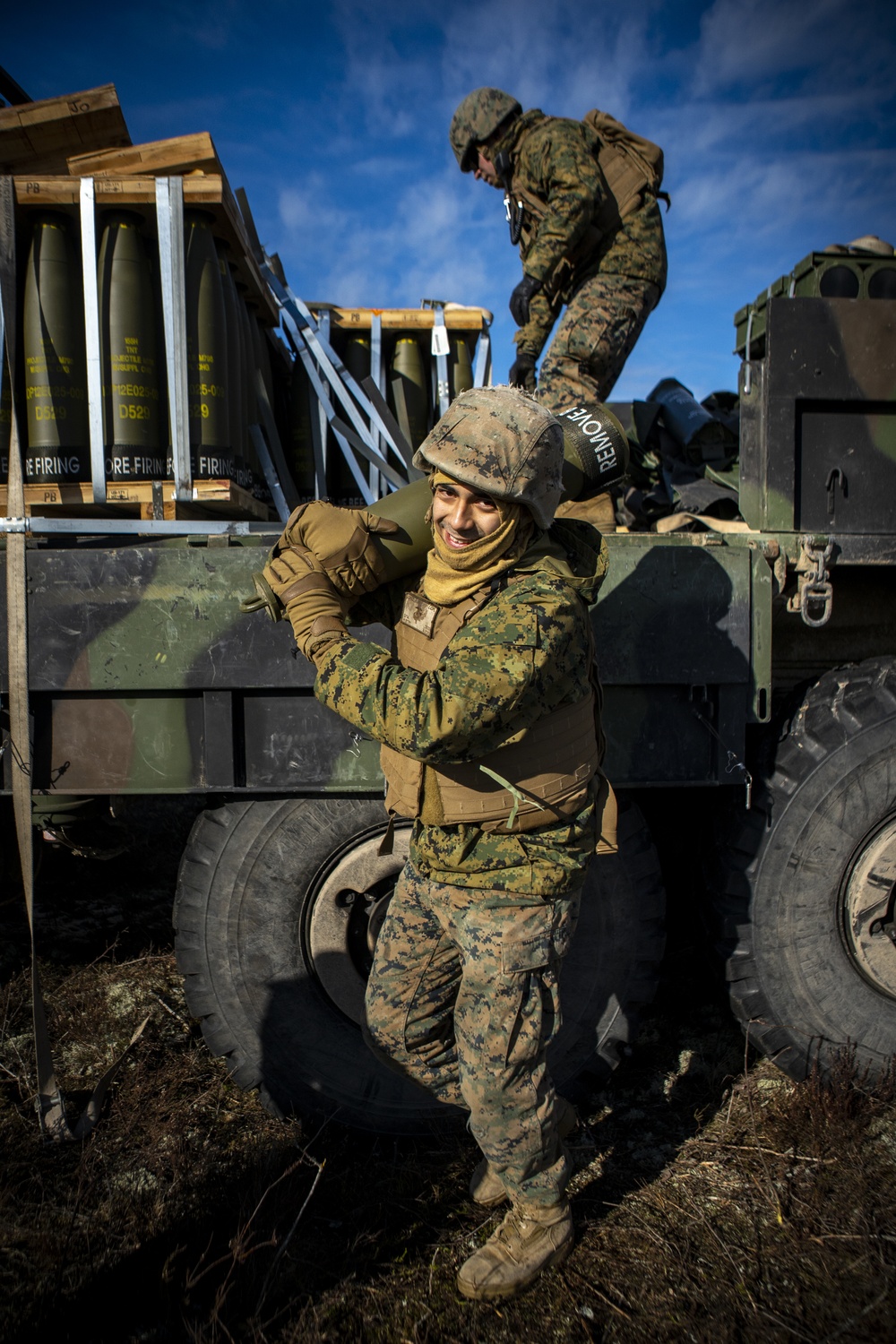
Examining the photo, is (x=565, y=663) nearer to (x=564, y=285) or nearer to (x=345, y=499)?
(x=564, y=285)

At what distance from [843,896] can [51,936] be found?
9.98 ft

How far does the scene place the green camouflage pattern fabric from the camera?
3.26 metres

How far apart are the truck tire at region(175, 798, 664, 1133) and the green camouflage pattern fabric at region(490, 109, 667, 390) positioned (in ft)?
6.38

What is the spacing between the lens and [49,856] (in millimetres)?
3934

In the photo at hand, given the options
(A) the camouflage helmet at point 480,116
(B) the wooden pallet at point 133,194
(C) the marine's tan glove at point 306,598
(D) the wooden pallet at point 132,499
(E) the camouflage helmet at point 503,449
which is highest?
(A) the camouflage helmet at point 480,116

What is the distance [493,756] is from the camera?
182cm

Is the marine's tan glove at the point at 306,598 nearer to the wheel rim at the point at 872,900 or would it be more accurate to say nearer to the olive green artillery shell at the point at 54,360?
the olive green artillery shell at the point at 54,360

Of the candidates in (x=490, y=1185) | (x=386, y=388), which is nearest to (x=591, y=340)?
(x=386, y=388)

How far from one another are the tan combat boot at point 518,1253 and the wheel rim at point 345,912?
66cm

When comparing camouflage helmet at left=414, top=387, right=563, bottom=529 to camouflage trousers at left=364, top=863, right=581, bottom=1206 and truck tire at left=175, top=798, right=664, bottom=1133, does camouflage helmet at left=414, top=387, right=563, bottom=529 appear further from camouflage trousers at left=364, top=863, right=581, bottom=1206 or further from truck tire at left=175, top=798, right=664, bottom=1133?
truck tire at left=175, top=798, right=664, bottom=1133

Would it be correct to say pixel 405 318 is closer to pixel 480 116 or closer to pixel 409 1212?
pixel 480 116

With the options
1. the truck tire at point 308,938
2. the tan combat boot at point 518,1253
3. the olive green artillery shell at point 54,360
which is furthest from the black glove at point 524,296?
the tan combat boot at point 518,1253

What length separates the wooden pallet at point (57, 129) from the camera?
3.23 m

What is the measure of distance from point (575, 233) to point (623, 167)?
1.49 ft
